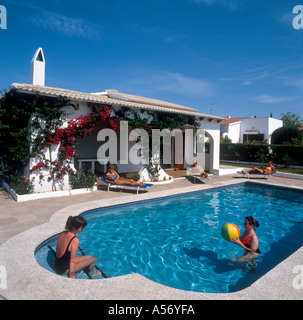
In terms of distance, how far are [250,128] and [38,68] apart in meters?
35.1

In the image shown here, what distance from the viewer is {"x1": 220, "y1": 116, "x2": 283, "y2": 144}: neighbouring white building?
37.8m

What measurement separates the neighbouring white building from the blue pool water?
2831cm

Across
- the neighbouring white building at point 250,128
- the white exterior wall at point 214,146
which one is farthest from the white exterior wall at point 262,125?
the white exterior wall at point 214,146

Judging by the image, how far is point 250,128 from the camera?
40031 mm

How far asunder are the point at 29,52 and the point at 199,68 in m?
11.5

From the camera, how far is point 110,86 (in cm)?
2402

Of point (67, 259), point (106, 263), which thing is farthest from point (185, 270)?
point (67, 259)

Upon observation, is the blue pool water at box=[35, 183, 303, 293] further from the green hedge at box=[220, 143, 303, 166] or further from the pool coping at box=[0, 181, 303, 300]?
the green hedge at box=[220, 143, 303, 166]

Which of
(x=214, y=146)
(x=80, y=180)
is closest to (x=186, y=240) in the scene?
(x=80, y=180)

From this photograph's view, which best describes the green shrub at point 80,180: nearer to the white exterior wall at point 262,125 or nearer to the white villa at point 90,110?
the white villa at point 90,110

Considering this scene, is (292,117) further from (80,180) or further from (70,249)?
(70,249)

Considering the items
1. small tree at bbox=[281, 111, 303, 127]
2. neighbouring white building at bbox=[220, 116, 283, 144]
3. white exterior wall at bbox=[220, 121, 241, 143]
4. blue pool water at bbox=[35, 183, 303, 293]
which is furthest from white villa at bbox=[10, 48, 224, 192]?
small tree at bbox=[281, 111, 303, 127]

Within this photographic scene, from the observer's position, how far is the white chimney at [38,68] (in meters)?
13.9
